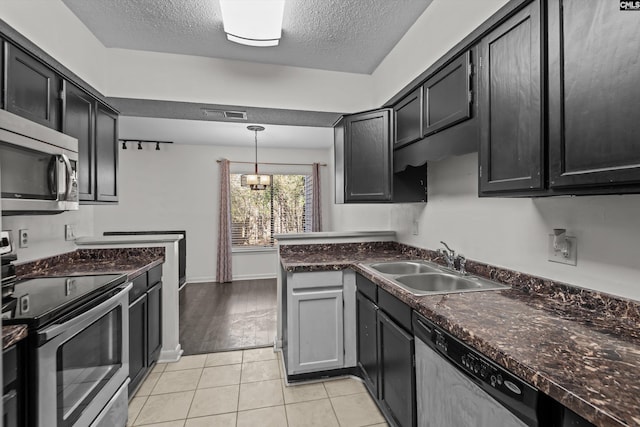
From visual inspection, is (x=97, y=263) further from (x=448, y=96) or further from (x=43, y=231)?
(x=448, y=96)

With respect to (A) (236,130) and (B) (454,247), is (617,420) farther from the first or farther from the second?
(A) (236,130)

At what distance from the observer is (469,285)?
176 cm

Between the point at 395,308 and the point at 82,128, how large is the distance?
2347 mm

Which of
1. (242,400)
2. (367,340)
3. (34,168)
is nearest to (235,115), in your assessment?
(34,168)

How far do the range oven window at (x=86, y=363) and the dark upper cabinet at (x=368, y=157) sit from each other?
188 centimetres

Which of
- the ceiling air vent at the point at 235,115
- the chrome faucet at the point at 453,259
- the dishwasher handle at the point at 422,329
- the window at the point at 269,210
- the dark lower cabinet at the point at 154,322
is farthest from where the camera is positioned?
the window at the point at 269,210

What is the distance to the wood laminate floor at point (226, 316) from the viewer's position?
9.87ft

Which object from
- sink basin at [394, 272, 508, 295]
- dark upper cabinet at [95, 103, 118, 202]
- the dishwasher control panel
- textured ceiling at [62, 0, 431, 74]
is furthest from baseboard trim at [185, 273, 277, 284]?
the dishwasher control panel

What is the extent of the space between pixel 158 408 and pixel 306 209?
4437mm

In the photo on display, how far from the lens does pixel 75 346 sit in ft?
4.47

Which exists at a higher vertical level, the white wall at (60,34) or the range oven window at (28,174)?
the white wall at (60,34)

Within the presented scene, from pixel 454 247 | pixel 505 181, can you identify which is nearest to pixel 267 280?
pixel 454 247

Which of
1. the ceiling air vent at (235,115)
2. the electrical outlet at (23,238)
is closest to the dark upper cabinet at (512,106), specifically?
the ceiling air vent at (235,115)

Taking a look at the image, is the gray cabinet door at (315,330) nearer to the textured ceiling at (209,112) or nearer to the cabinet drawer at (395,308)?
the cabinet drawer at (395,308)
